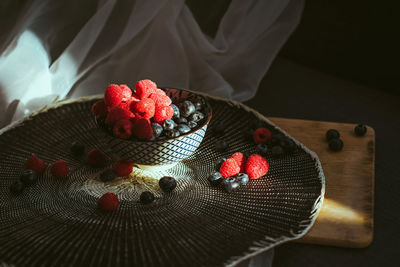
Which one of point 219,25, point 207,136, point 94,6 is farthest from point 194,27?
point 207,136

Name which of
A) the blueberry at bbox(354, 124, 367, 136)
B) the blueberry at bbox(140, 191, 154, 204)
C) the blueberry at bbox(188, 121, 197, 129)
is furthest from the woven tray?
the blueberry at bbox(354, 124, 367, 136)

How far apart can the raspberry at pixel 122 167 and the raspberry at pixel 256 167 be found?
30 centimetres

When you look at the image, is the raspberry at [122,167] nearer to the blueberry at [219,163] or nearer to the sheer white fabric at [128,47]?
the blueberry at [219,163]

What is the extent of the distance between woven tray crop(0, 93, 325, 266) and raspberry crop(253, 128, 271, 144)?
28mm

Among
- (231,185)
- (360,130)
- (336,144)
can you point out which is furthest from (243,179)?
(360,130)

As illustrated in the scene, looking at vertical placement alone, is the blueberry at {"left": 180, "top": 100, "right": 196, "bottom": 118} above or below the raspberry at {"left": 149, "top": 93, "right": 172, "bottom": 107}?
below

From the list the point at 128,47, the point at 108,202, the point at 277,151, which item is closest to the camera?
the point at 108,202

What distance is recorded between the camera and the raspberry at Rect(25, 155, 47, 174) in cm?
112

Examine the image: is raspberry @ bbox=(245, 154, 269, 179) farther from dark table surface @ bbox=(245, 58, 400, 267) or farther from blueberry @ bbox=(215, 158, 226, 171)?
dark table surface @ bbox=(245, 58, 400, 267)

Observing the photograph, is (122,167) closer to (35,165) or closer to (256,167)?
(35,165)

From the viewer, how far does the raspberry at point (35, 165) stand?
112cm

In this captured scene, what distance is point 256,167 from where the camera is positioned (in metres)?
1.10

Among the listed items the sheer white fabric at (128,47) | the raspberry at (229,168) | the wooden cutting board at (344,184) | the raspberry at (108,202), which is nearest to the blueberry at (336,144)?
the wooden cutting board at (344,184)

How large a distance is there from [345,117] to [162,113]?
87 cm
